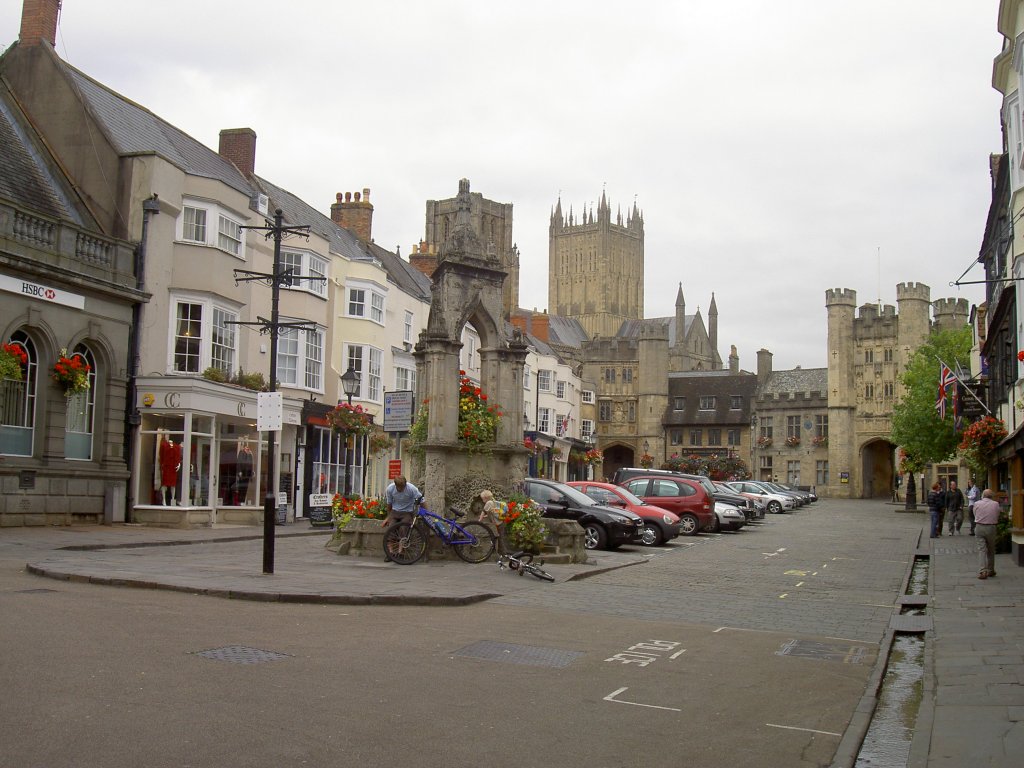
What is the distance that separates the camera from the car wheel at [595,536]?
22734mm

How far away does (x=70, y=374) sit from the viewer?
21.4 metres

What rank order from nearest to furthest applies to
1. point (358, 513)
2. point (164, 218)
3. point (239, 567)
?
1. point (239, 567)
2. point (358, 513)
3. point (164, 218)

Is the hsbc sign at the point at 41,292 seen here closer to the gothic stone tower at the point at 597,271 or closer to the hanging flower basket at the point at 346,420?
the hanging flower basket at the point at 346,420

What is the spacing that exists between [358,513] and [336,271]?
18.4 metres

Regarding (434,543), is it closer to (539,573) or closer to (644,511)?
(539,573)

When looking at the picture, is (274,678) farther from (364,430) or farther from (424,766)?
(364,430)

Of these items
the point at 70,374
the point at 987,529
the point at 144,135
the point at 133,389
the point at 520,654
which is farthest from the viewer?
the point at 144,135

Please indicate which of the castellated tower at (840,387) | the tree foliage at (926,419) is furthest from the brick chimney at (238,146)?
the castellated tower at (840,387)

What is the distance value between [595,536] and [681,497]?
826 cm

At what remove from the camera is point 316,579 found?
14.2 m

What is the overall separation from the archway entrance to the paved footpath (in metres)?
60.0

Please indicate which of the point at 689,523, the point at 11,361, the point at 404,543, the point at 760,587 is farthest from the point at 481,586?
the point at 689,523

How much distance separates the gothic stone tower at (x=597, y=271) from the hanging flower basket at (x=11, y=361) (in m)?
133

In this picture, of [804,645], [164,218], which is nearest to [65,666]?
[804,645]
